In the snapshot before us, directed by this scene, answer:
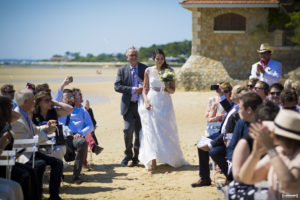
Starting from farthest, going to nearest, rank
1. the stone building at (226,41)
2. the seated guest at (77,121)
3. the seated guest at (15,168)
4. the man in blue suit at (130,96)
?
the stone building at (226,41) → the man in blue suit at (130,96) → the seated guest at (77,121) → the seated guest at (15,168)

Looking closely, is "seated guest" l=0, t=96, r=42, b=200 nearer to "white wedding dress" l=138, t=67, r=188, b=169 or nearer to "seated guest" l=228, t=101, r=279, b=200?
"seated guest" l=228, t=101, r=279, b=200

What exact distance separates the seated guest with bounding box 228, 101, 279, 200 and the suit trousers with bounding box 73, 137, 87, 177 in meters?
3.19

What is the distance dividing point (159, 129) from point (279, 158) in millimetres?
4138

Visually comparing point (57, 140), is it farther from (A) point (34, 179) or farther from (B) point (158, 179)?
(B) point (158, 179)

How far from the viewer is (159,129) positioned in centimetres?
682

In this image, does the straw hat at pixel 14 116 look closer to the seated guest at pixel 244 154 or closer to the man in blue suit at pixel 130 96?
the seated guest at pixel 244 154

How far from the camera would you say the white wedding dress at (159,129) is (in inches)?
266

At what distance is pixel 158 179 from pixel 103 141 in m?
4.02

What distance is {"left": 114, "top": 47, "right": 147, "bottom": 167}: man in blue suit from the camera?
721 cm

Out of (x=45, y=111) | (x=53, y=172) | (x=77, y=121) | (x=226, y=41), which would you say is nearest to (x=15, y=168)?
(x=53, y=172)

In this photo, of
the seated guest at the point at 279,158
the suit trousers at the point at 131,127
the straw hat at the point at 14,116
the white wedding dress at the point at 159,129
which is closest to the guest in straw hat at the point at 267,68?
the white wedding dress at the point at 159,129

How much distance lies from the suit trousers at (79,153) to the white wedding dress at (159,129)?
1.32m

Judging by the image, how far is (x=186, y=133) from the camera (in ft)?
34.8

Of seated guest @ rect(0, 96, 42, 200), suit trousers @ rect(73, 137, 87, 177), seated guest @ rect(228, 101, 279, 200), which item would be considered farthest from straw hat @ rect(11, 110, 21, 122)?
seated guest @ rect(228, 101, 279, 200)
